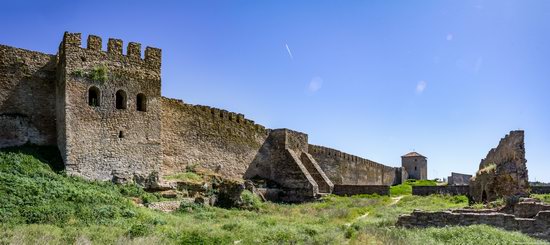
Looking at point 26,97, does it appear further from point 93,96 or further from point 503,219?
point 503,219

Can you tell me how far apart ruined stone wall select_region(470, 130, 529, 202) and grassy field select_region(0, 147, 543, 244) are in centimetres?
580

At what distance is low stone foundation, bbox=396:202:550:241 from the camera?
12.4 m

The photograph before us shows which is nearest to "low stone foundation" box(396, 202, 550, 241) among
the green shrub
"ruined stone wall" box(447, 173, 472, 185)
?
the green shrub

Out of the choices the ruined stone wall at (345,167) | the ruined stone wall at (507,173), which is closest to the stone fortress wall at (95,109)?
the ruined stone wall at (507,173)

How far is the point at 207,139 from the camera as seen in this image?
26000mm

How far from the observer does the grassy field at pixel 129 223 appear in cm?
1179

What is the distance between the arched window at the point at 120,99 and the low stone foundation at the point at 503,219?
12.5 meters

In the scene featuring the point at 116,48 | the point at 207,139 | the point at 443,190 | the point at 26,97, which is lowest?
the point at 443,190

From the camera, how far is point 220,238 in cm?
1298

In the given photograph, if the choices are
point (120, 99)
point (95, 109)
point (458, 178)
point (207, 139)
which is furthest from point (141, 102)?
point (458, 178)

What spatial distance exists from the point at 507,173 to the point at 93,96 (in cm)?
1743

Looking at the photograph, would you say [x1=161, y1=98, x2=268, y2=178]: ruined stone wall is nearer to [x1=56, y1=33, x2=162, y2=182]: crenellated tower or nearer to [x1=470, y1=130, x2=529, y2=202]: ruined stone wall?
[x1=56, y1=33, x2=162, y2=182]: crenellated tower

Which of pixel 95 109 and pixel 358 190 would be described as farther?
pixel 358 190

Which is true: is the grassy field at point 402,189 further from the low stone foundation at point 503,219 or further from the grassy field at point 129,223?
the low stone foundation at point 503,219
